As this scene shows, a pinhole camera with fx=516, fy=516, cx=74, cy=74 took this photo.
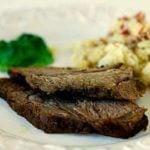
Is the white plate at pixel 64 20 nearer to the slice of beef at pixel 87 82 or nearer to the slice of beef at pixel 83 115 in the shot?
the slice of beef at pixel 87 82

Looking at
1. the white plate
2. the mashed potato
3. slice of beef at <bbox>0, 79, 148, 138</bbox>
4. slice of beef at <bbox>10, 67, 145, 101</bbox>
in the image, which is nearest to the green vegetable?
the white plate

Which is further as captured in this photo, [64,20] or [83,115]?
[64,20]

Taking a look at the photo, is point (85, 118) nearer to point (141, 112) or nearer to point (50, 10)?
point (141, 112)

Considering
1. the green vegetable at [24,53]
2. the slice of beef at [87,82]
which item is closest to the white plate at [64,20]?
the green vegetable at [24,53]

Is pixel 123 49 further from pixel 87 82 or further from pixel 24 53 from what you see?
pixel 24 53

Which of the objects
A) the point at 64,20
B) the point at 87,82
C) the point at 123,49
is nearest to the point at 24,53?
the point at 64,20
